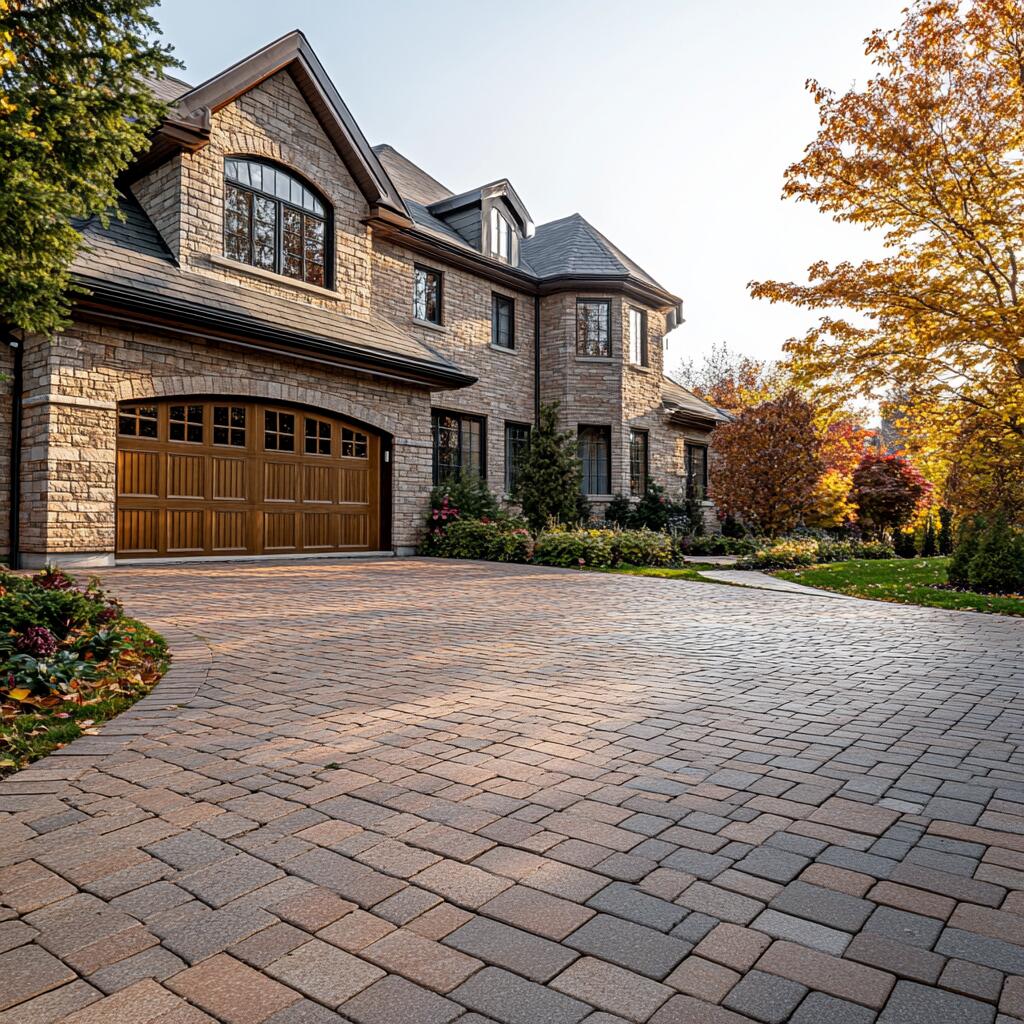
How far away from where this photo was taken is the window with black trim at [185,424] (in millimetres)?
11656

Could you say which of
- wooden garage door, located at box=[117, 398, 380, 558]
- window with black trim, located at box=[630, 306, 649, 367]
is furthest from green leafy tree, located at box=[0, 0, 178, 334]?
window with black trim, located at box=[630, 306, 649, 367]

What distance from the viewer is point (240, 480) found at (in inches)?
491

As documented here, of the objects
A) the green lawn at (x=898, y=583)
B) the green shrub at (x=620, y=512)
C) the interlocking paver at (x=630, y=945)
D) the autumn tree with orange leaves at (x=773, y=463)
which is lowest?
the interlocking paver at (x=630, y=945)

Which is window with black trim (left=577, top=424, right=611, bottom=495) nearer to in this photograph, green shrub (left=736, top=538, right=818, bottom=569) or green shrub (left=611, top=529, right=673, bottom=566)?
green shrub (left=736, top=538, right=818, bottom=569)

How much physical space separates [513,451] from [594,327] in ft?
12.7

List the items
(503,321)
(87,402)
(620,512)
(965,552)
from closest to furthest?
(87,402) → (965,552) → (503,321) → (620,512)

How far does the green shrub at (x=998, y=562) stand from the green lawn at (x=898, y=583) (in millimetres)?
413

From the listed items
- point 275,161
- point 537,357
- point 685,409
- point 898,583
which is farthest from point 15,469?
point 685,409

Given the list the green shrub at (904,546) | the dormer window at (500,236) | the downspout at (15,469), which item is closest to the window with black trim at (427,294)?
the dormer window at (500,236)

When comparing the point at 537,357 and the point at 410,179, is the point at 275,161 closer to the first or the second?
the point at 410,179

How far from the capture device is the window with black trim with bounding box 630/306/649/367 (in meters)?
20.2

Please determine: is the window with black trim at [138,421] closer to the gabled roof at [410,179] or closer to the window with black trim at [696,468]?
the gabled roof at [410,179]

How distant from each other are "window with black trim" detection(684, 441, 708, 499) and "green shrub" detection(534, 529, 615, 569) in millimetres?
9768

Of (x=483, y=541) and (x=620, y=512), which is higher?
(x=620, y=512)
